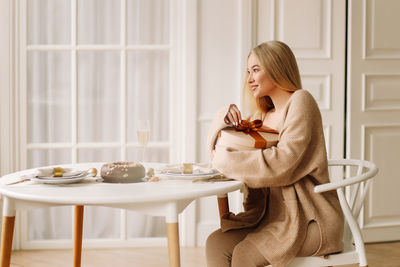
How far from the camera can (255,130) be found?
2.07 m

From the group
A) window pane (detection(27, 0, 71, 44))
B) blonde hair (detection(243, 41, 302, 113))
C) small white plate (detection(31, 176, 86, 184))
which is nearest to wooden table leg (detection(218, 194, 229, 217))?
blonde hair (detection(243, 41, 302, 113))

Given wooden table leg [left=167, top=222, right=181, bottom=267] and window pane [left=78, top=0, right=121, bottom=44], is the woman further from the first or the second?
window pane [left=78, top=0, right=121, bottom=44]

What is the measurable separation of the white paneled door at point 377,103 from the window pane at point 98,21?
1.57 meters

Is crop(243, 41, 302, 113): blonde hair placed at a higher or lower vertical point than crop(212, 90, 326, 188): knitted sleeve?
higher

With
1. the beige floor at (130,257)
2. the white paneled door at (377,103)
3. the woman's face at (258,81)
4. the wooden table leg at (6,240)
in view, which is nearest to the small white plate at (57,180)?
the wooden table leg at (6,240)

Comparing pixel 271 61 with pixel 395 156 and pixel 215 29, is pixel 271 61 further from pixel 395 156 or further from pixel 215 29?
pixel 395 156

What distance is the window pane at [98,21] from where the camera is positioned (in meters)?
3.61

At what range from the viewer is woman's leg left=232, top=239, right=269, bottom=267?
1924 millimetres

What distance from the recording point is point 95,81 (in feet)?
12.0

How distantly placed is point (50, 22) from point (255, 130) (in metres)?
2.07

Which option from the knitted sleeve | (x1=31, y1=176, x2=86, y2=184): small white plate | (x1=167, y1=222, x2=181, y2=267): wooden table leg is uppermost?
the knitted sleeve

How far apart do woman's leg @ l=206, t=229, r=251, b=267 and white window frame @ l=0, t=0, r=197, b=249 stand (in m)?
1.50

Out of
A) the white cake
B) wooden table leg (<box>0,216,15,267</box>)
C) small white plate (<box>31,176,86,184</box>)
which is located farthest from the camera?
the white cake

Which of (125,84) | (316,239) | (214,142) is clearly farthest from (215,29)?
(316,239)
